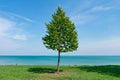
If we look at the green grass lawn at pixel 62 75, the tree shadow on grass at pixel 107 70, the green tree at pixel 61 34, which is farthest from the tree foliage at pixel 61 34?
the tree shadow on grass at pixel 107 70

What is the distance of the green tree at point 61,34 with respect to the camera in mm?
29672

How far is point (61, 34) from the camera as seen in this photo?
3023 centimetres

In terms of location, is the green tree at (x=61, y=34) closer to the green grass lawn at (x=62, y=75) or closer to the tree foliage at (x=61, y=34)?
the tree foliage at (x=61, y=34)

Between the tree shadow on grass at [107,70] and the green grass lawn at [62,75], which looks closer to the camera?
the green grass lawn at [62,75]

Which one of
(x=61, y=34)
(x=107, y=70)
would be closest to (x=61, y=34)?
(x=61, y=34)

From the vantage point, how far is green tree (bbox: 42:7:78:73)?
2967cm

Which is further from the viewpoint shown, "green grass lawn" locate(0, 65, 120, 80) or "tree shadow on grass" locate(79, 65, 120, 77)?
"tree shadow on grass" locate(79, 65, 120, 77)

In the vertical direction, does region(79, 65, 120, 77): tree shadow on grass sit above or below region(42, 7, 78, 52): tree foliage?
below

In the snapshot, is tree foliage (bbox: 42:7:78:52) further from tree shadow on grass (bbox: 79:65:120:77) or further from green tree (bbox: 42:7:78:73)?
tree shadow on grass (bbox: 79:65:120:77)

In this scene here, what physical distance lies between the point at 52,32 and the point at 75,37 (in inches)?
137

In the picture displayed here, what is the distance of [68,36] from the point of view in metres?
29.8

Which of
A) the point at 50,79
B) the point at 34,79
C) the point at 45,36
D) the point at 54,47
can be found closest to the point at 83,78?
the point at 50,79

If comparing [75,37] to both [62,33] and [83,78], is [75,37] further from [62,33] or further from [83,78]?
[83,78]

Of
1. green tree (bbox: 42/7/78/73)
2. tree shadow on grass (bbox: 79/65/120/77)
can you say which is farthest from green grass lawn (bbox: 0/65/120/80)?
green tree (bbox: 42/7/78/73)
